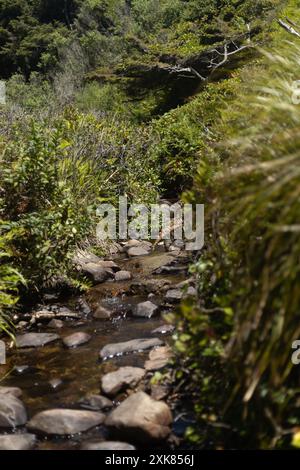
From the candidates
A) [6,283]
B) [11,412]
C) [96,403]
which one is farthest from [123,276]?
[11,412]

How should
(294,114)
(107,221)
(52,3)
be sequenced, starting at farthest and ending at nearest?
1. (52,3)
2. (107,221)
3. (294,114)

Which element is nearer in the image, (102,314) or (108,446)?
(108,446)

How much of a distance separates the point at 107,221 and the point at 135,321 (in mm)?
3531

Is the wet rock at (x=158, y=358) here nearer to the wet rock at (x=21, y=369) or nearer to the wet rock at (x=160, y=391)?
the wet rock at (x=160, y=391)

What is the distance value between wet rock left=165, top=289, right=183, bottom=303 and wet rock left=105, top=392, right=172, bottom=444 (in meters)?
2.76

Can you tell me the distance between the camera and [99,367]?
5.13 metres

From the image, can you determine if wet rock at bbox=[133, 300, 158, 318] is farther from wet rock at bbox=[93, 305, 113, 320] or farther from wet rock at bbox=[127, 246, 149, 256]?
wet rock at bbox=[127, 246, 149, 256]

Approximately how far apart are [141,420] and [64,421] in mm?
680

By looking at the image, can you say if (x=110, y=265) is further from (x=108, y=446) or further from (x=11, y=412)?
(x=108, y=446)

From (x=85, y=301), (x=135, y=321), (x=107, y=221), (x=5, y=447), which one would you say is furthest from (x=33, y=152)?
(x=5, y=447)

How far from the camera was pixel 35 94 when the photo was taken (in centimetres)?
2472
